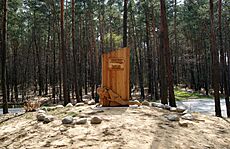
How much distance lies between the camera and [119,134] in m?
5.07

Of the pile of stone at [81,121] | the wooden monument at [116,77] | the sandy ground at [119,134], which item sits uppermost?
the wooden monument at [116,77]

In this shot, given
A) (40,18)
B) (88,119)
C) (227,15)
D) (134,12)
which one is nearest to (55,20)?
(40,18)

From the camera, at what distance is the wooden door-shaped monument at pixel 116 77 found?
8.23m

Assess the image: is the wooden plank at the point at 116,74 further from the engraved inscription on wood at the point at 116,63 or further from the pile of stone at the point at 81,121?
the pile of stone at the point at 81,121

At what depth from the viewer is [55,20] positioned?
2327cm

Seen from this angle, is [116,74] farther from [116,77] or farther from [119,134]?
[119,134]

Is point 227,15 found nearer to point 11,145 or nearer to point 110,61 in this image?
point 110,61

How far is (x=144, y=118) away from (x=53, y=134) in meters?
2.21

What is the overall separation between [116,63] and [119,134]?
3589 millimetres

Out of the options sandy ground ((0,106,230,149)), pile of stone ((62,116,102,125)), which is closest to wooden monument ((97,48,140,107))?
sandy ground ((0,106,230,149))

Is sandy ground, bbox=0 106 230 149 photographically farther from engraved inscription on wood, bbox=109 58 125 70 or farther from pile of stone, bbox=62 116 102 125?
engraved inscription on wood, bbox=109 58 125 70

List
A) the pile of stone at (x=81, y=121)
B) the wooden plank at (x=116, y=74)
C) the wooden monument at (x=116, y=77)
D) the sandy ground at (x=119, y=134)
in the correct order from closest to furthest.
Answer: the sandy ground at (x=119, y=134) < the pile of stone at (x=81, y=121) < the wooden monument at (x=116, y=77) < the wooden plank at (x=116, y=74)

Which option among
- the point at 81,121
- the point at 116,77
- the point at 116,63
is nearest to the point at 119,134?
the point at 81,121

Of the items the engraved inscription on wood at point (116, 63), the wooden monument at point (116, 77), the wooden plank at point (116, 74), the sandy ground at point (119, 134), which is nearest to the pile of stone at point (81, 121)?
the sandy ground at point (119, 134)
